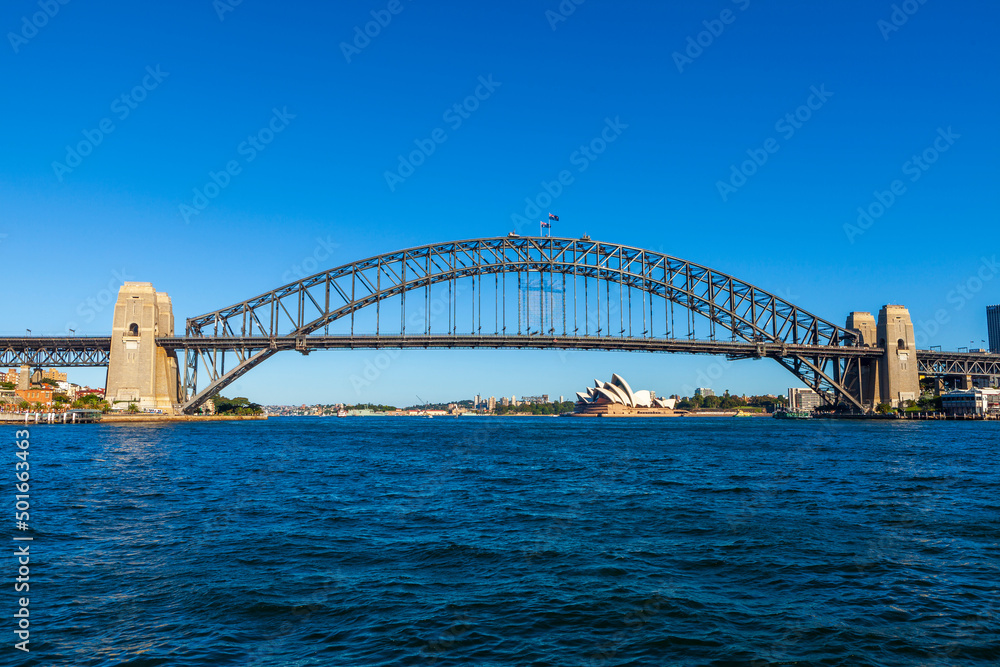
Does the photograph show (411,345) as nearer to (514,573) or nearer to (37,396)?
(37,396)

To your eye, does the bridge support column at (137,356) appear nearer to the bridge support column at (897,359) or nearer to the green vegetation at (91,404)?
the green vegetation at (91,404)

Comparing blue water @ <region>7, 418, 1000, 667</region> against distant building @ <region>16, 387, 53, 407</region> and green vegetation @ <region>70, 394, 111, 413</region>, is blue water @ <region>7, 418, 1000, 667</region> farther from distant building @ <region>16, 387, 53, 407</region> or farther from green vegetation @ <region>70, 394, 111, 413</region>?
distant building @ <region>16, 387, 53, 407</region>

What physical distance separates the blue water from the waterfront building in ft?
303

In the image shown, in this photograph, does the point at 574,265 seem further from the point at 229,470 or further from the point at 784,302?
the point at 229,470

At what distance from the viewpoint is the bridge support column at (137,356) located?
80438 millimetres

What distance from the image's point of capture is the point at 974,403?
98.8 meters

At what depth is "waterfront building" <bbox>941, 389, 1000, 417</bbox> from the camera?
98.2 m

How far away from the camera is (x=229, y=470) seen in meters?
28.0

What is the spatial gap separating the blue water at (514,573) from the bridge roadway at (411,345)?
193 feet

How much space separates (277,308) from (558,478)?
70145 mm

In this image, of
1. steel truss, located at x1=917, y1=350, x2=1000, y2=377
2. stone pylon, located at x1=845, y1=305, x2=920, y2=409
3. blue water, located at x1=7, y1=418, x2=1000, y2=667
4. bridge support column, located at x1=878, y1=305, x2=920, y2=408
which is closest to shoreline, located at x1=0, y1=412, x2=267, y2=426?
blue water, located at x1=7, y1=418, x2=1000, y2=667

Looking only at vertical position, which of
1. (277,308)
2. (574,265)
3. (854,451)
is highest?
(574,265)

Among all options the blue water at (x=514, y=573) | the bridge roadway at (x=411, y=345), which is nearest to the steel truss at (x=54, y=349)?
the bridge roadway at (x=411, y=345)

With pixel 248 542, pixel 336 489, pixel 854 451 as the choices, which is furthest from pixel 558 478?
pixel 854 451
